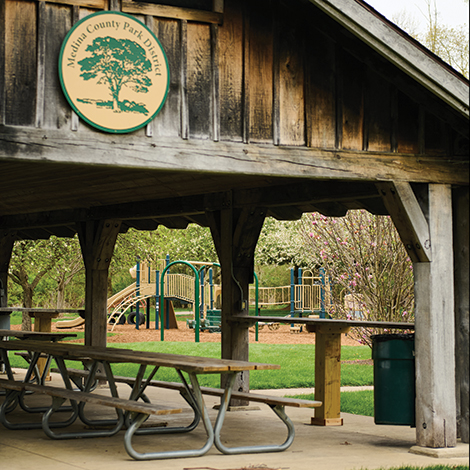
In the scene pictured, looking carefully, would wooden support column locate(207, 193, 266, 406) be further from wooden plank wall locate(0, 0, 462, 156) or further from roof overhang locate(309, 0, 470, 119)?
roof overhang locate(309, 0, 470, 119)

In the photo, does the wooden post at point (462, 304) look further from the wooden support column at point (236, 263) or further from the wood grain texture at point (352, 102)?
the wooden support column at point (236, 263)

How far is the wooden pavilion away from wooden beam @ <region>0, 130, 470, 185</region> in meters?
0.01

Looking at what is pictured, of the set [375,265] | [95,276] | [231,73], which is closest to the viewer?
[231,73]

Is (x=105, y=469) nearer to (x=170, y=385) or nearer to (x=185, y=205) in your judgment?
(x=170, y=385)

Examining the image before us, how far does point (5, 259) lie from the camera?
14.7 m

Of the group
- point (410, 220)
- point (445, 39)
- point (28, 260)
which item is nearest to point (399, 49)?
point (410, 220)

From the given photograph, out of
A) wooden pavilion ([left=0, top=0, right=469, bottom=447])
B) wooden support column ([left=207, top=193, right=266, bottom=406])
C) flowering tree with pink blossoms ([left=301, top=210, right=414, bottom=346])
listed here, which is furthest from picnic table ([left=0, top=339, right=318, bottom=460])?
flowering tree with pink blossoms ([left=301, top=210, right=414, bottom=346])

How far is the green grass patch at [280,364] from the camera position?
43.0 ft

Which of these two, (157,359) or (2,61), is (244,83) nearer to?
(2,61)

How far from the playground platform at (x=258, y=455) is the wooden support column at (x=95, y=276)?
3.42 metres

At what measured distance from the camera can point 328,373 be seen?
28.2 feet

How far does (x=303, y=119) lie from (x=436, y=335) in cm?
232

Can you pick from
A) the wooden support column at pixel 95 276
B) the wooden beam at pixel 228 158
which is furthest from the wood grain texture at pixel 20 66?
the wooden support column at pixel 95 276

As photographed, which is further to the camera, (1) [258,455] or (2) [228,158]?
(1) [258,455]
